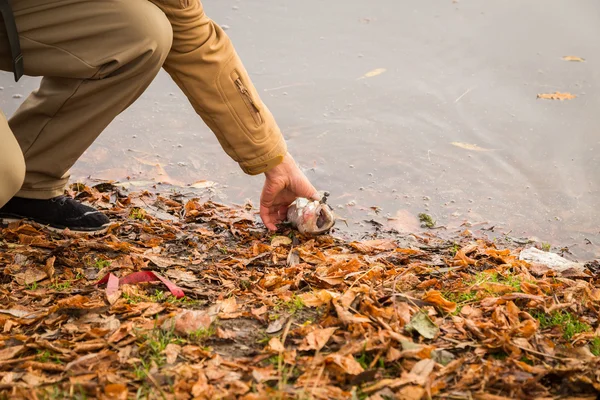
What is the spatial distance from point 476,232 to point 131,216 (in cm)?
196

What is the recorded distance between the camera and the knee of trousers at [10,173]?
7.75 feet

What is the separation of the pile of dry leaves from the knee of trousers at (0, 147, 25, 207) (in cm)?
37

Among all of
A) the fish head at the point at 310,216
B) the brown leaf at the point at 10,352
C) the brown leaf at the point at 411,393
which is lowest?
the fish head at the point at 310,216

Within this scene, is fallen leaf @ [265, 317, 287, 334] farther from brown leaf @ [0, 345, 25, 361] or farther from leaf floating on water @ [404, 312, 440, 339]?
brown leaf @ [0, 345, 25, 361]

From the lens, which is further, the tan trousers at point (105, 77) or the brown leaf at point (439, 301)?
the tan trousers at point (105, 77)

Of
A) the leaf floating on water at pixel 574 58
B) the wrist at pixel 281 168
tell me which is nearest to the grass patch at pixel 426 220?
the wrist at pixel 281 168

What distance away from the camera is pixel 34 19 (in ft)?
8.63

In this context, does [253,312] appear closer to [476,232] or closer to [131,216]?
[131,216]

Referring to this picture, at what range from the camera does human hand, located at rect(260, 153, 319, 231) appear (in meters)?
3.24

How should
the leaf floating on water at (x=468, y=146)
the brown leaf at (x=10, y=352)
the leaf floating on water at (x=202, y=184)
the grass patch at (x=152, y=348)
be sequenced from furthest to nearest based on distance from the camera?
the leaf floating on water at (x=468, y=146), the leaf floating on water at (x=202, y=184), the brown leaf at (x=10, y=352), the grass patch at (x=152, y=348)

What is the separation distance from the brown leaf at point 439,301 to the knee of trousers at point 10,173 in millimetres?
1517

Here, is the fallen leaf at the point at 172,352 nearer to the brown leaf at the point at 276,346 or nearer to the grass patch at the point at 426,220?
the brown leaf at the point at 276,346

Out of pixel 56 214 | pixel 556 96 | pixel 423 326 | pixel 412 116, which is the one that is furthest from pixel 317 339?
pixel 556 96

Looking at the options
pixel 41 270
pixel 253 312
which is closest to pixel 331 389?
pixel 253 312
